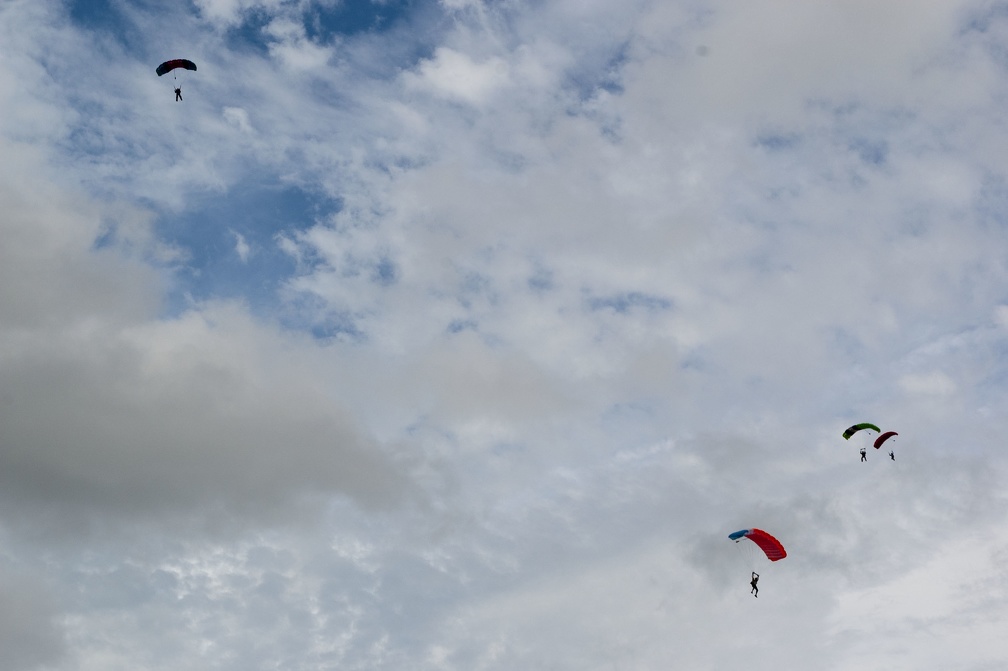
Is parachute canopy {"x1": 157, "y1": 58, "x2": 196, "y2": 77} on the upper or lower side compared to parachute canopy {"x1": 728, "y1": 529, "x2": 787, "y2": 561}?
upper

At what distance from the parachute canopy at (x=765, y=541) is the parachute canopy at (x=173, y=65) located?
77350 mm

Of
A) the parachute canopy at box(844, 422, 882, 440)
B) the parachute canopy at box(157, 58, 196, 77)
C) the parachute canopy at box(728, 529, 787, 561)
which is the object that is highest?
the parachute canopy at box(157, 58, 196, 77)

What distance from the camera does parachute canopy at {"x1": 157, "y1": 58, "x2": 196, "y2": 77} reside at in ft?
449

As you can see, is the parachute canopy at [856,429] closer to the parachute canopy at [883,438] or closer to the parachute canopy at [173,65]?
the parachute canopy at [883,438]

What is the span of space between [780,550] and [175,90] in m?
84.9

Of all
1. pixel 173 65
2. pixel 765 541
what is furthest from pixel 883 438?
pixel 173 65

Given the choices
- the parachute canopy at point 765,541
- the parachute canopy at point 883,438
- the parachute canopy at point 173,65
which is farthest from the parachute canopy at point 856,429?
the parachute canopy at point 173,65

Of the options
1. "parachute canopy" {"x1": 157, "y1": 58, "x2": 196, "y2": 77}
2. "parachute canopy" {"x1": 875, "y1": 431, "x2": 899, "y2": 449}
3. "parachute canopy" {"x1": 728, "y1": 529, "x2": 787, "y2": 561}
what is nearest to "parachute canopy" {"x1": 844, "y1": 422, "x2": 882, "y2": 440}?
"parachute canopy" {"x1": 875, "y1": 431, "x2": 899, "y2": 449}

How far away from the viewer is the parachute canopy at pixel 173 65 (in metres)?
137

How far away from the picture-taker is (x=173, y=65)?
452 feet

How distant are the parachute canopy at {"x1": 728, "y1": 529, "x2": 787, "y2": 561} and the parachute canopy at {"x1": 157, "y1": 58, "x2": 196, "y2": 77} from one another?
77.3 metres

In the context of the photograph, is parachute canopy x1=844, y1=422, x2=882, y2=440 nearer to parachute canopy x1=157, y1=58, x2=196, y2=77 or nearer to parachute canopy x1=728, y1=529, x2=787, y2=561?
parachute canopy x1=728, y1=529, x2=787, y2=561

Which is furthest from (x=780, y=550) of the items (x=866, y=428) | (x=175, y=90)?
(x=175, y=90)

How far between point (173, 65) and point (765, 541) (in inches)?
3198
